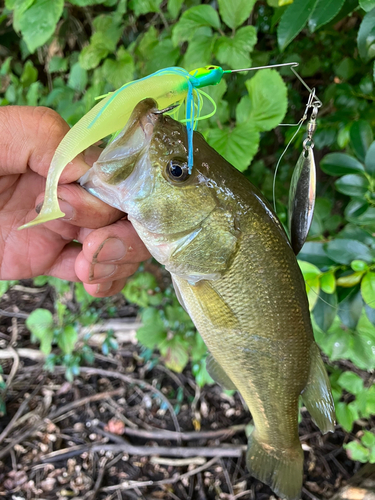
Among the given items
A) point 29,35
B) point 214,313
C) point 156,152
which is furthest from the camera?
point 29,35

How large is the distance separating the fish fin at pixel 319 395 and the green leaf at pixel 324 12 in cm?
80

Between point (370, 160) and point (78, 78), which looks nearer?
point (370, 160)

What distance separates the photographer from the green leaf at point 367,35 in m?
0.76

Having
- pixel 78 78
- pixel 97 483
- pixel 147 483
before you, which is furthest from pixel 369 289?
pixel 97 483

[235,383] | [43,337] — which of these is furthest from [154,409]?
[235,383]

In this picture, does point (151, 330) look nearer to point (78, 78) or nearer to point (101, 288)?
point (101, 288)

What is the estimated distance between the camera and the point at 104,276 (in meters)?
0.96

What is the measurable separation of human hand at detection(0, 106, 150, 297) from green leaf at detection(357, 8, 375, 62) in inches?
27.8

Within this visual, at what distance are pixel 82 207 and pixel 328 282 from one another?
74cm

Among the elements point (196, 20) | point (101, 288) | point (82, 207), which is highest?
point (196, 20)

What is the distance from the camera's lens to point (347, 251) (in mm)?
974

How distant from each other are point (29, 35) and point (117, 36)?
1.26ft

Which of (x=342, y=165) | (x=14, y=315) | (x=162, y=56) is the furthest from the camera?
(x=14, y=315)

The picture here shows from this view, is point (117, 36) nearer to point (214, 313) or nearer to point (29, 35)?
point (29, 35)
